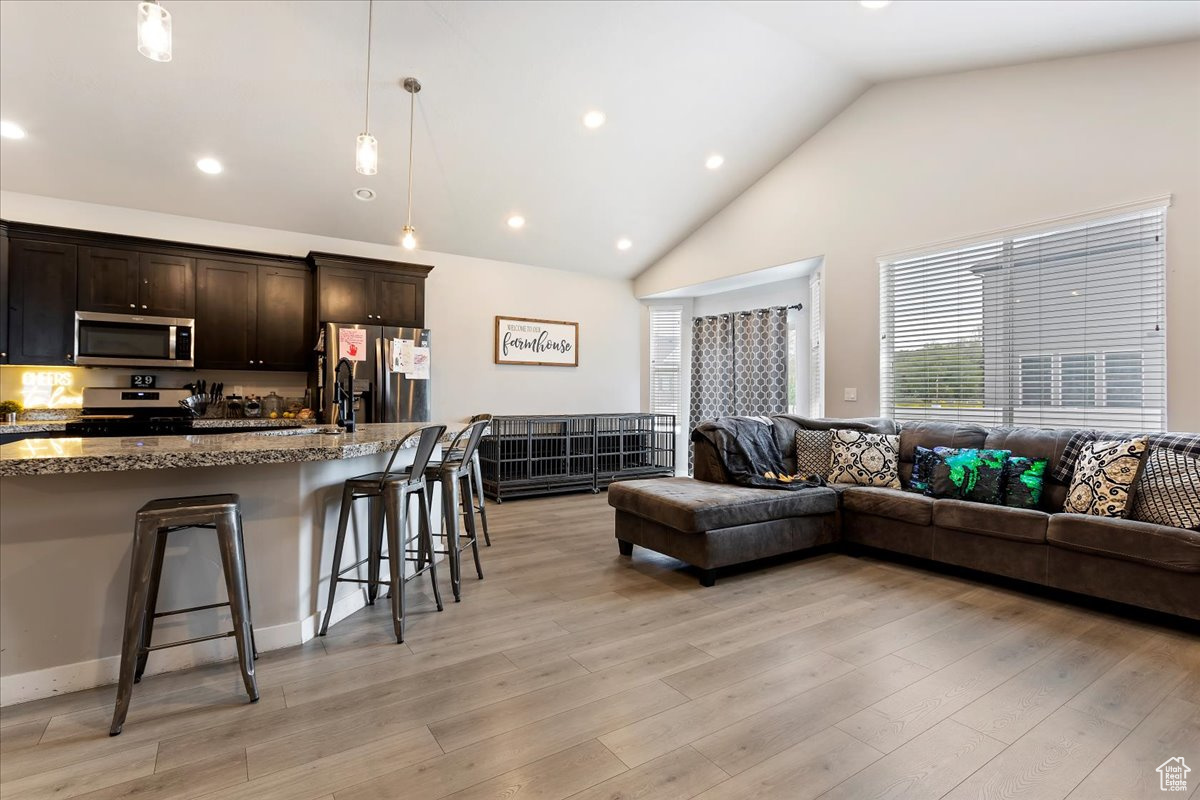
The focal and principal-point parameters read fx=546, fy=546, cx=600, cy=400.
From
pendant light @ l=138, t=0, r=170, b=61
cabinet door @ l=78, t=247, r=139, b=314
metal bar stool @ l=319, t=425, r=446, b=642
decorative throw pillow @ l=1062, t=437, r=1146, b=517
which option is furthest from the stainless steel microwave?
decorative throw pillow @ l=1062, t=437, r=1146, b=517

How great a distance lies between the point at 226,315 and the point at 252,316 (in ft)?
0.63

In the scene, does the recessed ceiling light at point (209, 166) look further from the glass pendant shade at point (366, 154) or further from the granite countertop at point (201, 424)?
the glass pendant shade at point (366, 154)

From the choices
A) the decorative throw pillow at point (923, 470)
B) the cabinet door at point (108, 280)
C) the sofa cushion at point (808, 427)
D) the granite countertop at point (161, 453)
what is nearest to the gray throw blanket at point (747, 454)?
the sofa cushion at point (808, 427)

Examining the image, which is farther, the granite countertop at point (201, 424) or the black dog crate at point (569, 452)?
the black dog crate at point (569, 452)

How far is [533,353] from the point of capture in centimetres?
662

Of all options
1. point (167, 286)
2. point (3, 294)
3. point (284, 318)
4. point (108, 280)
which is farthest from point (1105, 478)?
point (3, 294)

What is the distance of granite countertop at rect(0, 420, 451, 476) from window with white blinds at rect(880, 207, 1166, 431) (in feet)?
14.1

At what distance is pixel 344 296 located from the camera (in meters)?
5.10

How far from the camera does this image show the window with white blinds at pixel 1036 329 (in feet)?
11.4

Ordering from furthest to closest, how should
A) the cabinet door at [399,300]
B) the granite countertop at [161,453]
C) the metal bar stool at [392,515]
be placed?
1. the cabinet door at [399,300]
2. the metal bar stool at [392,515]
3. the granite countertop at [161,453]

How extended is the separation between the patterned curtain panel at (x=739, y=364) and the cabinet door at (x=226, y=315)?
501 centimetres

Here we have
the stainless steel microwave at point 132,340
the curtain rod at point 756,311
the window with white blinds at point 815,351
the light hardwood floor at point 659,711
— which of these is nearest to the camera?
the light hardwood floor at point 659,711

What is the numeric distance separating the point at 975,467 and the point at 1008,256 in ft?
5.60

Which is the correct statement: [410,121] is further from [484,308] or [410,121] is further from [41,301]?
[41,301]
